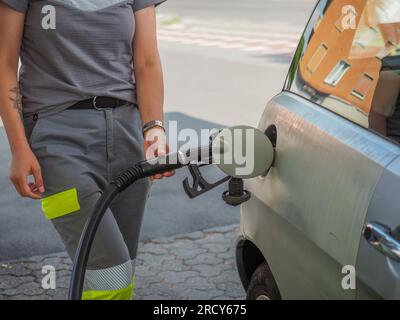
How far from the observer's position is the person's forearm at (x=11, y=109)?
6.70ft

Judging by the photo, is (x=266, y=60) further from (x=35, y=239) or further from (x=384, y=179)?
(x=384, y=179)

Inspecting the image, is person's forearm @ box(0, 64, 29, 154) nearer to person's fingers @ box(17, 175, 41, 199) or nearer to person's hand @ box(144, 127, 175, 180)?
person's fingers @ box(17, 175, 41, 199)

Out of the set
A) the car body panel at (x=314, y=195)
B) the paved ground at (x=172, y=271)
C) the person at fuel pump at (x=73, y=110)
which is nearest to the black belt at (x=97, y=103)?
the person at fuel pump at (x=73, y=110)

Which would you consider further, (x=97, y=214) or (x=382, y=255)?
(x=97, y=214)

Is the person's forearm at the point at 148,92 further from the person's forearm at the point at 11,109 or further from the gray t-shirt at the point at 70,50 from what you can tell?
the person's forearm at the point at 11,109

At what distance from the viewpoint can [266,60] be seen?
38.5ft

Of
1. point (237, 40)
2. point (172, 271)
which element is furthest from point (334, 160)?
point (237, 40)

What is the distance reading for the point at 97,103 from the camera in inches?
84.0

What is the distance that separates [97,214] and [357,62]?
3.01 ft

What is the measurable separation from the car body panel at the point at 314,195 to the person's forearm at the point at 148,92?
390 mm

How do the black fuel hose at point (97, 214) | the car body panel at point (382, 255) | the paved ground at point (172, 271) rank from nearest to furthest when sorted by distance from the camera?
the car body panel at point (382, 255) < the black fuel hose at point (97, 214) < the paved ground at point (172, 271)

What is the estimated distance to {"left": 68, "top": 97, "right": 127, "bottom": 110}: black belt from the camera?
6.95 feet

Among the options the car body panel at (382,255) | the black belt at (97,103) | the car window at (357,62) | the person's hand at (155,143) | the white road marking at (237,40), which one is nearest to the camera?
the car body panel at (382,255)

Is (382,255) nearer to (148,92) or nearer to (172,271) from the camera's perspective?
(148,92)
